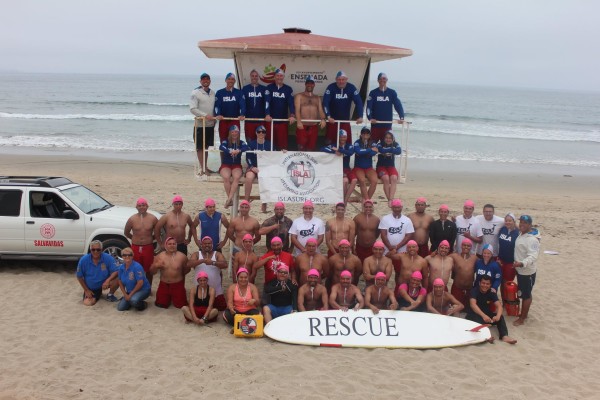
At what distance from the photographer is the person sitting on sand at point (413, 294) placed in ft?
29.2

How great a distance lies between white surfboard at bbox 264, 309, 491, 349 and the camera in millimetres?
8164

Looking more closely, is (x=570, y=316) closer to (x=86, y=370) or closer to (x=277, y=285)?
(x=277, y=285)

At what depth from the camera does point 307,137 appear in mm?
10875

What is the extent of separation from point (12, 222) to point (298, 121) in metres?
6.11

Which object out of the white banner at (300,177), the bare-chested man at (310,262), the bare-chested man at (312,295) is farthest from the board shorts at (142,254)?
the bare-chested man at (312,295)

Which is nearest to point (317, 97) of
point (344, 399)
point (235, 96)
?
point (235, 96)

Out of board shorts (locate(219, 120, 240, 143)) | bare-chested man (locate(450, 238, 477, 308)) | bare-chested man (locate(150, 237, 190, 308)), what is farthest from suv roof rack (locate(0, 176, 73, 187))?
bare-chested man (locate(450, 238, 477, 308))

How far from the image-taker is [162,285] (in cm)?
931

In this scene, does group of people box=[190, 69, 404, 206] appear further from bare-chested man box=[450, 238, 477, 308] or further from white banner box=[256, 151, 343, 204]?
bare-chested man box=[450, 238, 477, 308]

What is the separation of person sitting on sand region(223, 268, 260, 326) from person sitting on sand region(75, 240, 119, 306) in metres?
2.27

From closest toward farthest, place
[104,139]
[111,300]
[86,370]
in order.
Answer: [86,370], [111,300], [104,139]

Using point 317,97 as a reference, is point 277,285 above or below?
below

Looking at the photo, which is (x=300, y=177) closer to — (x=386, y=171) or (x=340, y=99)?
(x=386, y=171)

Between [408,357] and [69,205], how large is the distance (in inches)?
288
